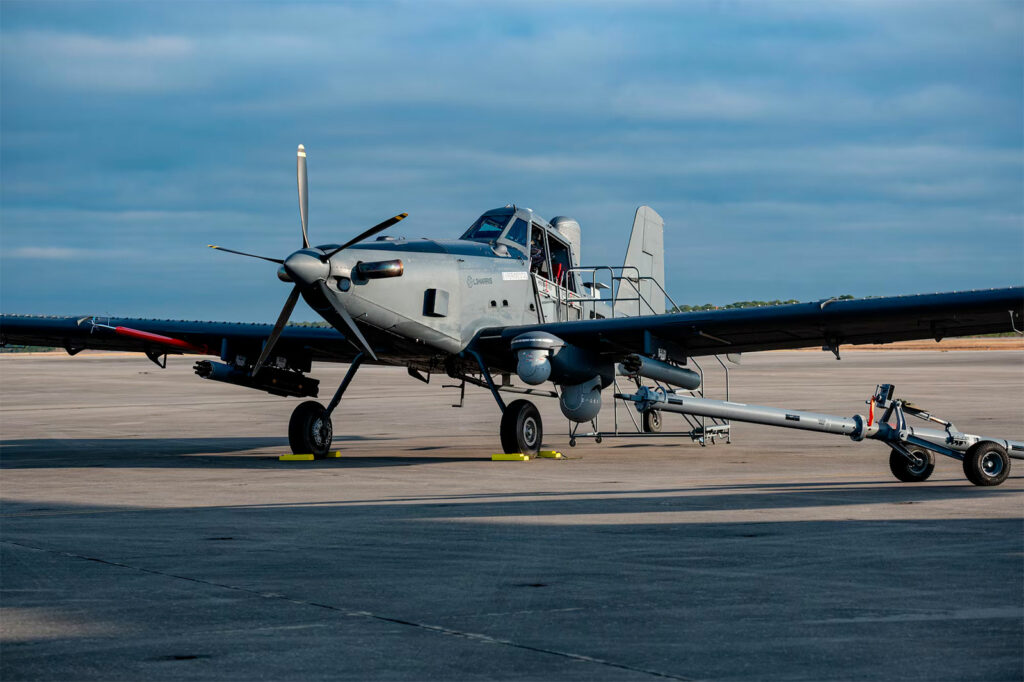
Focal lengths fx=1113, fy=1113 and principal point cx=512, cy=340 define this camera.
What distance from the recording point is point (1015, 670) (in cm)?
508

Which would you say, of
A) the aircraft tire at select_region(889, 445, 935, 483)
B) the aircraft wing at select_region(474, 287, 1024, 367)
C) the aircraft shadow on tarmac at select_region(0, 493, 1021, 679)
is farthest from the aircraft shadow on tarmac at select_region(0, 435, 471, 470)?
Result: the aircraft tire at select_region(889, 445, 935, 483)

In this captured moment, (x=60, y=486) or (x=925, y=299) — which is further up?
(x=925, y=299)

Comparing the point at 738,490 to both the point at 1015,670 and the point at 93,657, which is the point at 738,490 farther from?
the point at 93,657

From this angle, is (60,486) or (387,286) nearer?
(60,486)

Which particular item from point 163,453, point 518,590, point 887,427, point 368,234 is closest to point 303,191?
point 368,234

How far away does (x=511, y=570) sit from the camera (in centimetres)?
786

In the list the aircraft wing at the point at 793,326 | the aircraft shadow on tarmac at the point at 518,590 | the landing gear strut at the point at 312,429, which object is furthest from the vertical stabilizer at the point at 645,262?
the aircraft shadow on tarmac at the point at 518,590

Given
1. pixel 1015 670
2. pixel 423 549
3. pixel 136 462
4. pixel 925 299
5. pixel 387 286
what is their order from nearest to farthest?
1. pixel 1015 670
2. pixel 423 549
3. pixel 925 299
4. pixel 387 286
5. pixel 136 462

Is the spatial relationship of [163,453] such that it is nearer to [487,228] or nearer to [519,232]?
[487,228]

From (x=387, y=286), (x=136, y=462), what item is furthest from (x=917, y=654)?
(x=136, y=462)

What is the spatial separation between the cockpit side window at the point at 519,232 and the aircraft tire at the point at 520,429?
3.18m

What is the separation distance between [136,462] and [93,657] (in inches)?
549

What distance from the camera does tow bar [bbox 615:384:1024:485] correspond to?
1305cm

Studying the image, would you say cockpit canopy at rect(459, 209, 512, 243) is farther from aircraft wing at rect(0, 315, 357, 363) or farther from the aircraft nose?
the aircraft nose
